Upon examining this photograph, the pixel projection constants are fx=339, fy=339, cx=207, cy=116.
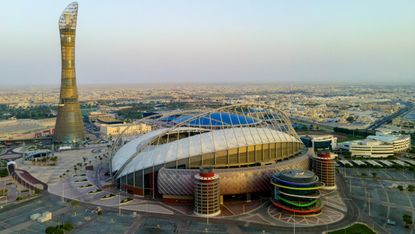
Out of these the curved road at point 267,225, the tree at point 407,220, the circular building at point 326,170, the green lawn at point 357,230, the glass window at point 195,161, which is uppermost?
the glass window at point 195,161

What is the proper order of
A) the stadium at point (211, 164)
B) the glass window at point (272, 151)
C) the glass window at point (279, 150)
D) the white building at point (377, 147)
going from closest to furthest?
the stadium at point (211, 164) < the glass window at point (272, 151) < the glass window at point (279, 150) < the white building at point (377, 147)

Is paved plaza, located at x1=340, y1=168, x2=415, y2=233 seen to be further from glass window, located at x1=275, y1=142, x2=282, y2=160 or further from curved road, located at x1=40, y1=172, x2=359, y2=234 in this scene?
glass window, located at x1=275, y1=142, x2=282, y2=160

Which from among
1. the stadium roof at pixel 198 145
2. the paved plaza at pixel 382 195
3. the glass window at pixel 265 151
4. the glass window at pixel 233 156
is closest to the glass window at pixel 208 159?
the stadium roof at pixel 198 145

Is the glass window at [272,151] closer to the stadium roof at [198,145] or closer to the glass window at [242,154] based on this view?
the stadium roof at [198,145]

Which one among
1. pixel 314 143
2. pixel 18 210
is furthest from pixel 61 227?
Result: pixel 314 143

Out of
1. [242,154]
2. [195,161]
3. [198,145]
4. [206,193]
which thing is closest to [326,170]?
[242,154]

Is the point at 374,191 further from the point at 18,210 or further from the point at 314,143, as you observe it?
the point at 18,210

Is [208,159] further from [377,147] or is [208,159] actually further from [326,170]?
[377,147]
